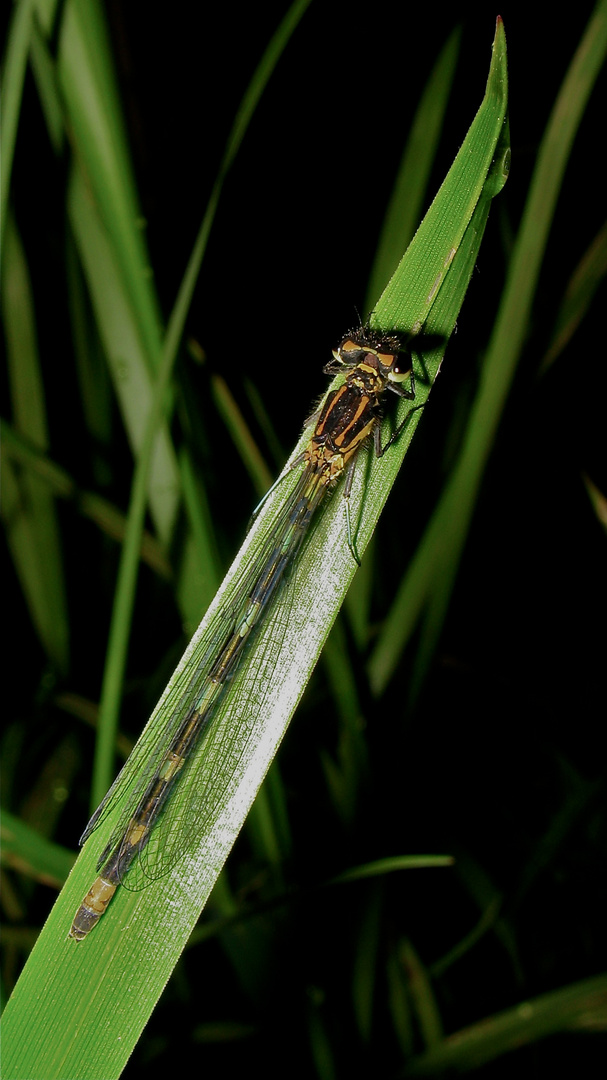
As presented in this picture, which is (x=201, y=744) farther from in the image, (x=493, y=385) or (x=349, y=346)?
(x=493, y=385)

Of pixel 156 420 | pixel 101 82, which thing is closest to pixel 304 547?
pixel 156 420

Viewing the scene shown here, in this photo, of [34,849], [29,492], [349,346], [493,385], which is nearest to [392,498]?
[493,385]

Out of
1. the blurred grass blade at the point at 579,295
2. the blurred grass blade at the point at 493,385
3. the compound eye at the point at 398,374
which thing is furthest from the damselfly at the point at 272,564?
the blurred grass blade at the point at 579,295

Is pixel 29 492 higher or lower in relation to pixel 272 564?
higher

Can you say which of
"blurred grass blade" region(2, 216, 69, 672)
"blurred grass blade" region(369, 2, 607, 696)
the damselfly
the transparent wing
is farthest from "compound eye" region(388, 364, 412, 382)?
"blurred grass blade" region(2, 216, 69, 672)

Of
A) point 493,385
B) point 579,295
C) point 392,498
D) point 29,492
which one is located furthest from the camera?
point 392,498

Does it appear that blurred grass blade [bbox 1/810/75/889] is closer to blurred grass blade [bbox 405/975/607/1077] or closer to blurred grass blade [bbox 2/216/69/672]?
blurred grass blade [bbox 2/216/69/672]
